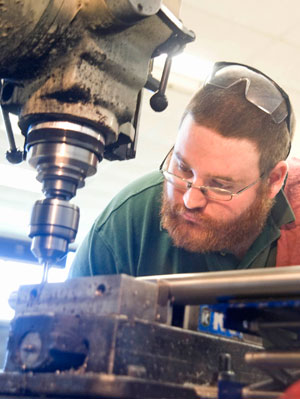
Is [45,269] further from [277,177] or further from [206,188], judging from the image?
[277,177]

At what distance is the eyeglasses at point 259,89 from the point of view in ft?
4.65

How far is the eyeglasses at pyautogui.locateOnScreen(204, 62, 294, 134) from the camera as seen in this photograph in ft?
4.65

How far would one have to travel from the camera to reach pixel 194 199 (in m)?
1.37

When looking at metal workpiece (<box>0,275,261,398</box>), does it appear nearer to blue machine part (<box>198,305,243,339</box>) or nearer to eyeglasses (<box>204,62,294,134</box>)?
blue machine part (<box>198,305,243,339</box>)

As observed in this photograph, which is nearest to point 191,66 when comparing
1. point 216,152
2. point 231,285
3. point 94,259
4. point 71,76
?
point 216,152

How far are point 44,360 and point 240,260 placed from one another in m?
0.84

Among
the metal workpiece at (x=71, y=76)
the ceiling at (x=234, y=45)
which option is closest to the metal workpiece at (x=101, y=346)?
the metal workpiece at (x=71, y=76)

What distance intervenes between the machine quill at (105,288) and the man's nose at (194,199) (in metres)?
0.51

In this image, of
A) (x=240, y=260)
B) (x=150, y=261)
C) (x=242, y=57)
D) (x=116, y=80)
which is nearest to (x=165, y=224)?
(x=150, y=261)

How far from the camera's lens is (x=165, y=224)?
1385 millimetres

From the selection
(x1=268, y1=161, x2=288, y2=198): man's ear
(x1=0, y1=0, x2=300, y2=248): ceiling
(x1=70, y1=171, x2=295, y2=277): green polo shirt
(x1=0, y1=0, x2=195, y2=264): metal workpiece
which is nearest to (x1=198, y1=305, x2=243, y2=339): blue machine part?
(x1=0, y1=0, x2=195, y2=264): metal workpiece

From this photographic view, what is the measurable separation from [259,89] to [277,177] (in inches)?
9.9

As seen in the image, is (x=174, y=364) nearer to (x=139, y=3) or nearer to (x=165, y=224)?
(x=139, y=3)

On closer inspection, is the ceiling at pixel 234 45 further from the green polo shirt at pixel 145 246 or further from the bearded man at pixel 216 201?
the green polo shirt at pixel 145 246
